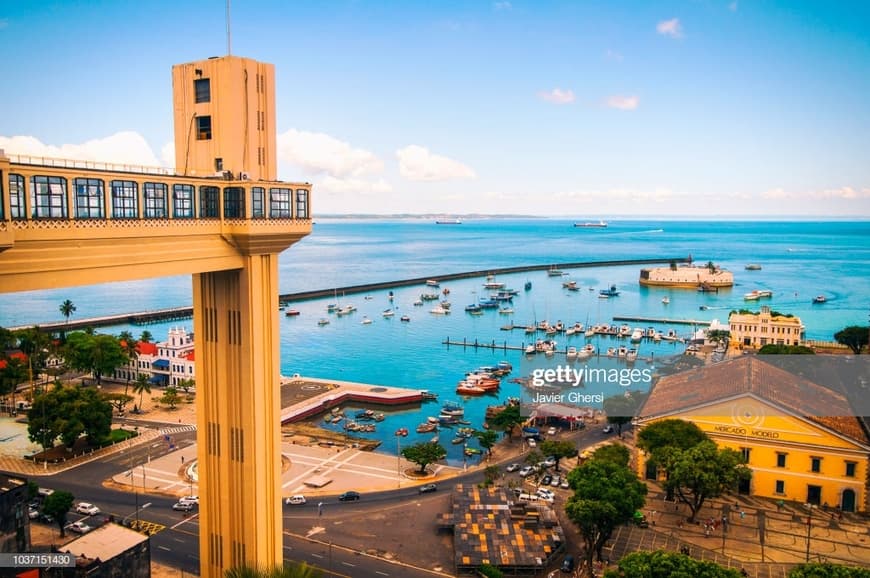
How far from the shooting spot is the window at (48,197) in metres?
13.3

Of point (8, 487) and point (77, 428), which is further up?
point (8, 487)

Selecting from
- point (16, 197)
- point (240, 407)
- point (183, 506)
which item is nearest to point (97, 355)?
point (183, 506)

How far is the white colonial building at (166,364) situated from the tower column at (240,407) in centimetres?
5380

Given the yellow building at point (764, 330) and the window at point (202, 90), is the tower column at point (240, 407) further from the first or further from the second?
the yellow building at point (764, 330)

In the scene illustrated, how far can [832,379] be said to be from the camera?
184ft

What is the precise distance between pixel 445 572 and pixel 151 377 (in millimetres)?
49773

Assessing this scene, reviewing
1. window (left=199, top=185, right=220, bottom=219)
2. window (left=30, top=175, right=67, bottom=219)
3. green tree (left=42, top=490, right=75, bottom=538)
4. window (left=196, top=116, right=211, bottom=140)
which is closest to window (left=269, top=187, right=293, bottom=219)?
window (left=199, top=185, right=220, bottom=219)

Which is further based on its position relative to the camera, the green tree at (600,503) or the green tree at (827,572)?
the green tree at (600,503)

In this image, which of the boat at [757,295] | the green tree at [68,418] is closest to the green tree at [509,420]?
the green tree at [68,418]

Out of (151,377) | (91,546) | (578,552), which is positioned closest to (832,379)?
(578,552)

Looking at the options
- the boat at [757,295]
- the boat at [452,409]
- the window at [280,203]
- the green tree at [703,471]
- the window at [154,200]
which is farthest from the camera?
the boat at [757,295]

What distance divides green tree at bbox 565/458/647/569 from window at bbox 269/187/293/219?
2094 cm

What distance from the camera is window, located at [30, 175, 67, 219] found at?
13.3m

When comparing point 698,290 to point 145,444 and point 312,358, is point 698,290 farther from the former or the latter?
point 145,444
